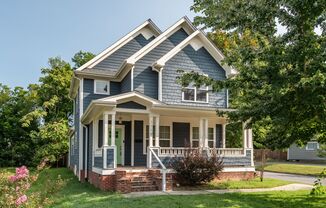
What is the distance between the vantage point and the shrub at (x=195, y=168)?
14.7 meters

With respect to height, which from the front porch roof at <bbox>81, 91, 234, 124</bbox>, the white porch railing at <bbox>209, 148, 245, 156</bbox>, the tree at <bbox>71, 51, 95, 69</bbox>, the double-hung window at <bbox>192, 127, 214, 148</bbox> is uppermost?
the tree at <bbox>71, 51, 95, 69</bbox>

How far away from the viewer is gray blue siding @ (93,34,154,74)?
19.8m

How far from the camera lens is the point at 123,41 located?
20.2 metres

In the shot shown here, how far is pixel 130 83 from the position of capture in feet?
57.6

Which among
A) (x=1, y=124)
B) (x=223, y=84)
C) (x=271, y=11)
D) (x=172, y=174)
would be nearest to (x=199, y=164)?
(x=172, y=174)

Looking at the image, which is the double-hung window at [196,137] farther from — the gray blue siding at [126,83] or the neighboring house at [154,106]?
the gray blue siding at [126,83]

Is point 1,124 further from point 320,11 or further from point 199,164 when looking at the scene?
point 320,11

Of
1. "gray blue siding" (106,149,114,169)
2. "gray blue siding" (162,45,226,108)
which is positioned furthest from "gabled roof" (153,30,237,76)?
"gray blue siding" (106,149,114,169)

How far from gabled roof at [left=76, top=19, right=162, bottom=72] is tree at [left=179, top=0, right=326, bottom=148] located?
30.1ft

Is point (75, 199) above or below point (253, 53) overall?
below

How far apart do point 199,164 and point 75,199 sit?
17.5ft

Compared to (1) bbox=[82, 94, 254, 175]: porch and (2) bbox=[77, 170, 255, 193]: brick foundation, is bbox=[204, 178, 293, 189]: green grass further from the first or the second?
(2) bbox=[77, 170, 255, 193]: brick foundation

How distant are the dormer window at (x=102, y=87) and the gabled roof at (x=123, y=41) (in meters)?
1.06

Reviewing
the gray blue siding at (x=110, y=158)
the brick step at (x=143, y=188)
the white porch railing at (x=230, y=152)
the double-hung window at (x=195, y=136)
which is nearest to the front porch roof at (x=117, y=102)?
the gray blue siding at (x=110, y=158)
